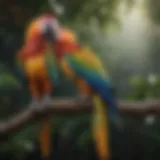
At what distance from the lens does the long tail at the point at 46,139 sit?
125cm

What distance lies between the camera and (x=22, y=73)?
4.17ft

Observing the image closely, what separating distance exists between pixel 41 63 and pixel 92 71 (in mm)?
135

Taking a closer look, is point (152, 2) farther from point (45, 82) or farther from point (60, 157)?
point (60, 157)

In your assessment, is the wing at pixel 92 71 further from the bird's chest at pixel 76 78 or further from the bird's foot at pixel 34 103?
the bird's foot at pixel 34 103

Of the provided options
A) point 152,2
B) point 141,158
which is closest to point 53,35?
point 152,2

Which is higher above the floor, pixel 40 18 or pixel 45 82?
pixel 40 18

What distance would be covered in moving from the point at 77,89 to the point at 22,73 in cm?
15

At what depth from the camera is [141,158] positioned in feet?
4.11

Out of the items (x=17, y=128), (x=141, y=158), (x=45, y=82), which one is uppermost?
(x=45, y=82)

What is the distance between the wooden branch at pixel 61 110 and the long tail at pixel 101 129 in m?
0.02

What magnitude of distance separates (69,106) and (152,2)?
0.35 metres

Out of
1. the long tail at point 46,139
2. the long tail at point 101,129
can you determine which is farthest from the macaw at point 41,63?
the long tail at point 101,129

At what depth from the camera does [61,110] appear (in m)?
1.25

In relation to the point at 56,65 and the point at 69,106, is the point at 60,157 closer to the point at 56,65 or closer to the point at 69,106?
the point at 69,106
